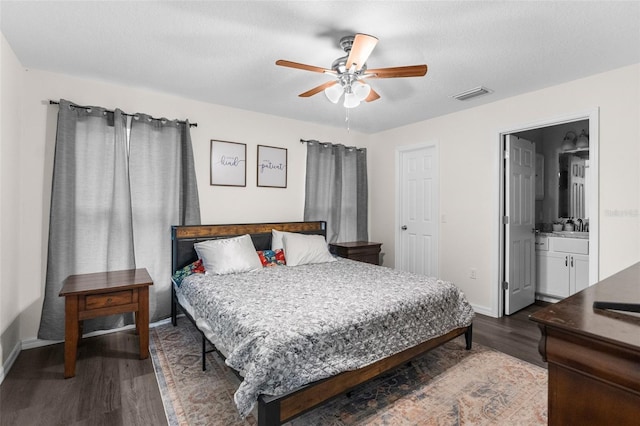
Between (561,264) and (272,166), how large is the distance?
3929 mm

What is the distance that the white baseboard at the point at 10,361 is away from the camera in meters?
2.22

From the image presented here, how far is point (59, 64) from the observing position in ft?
8.68

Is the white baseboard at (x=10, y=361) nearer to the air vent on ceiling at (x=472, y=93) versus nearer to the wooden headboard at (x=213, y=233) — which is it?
the wooden headboard at (x=213, y=233)

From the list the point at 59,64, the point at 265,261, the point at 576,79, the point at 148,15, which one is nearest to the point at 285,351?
the point at 265,261

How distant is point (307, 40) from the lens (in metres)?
2.24

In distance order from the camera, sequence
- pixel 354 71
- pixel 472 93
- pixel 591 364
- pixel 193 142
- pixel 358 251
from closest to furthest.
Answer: pixel 591 364 < pixel 354 71 < pixel 472 93 < pixel 193 142 < pixel 358 251

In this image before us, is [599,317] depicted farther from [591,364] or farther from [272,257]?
[272,257]

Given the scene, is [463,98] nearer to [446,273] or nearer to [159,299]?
[446,273]

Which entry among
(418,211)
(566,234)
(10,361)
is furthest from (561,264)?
(10,361)

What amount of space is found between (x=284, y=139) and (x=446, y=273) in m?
2.78

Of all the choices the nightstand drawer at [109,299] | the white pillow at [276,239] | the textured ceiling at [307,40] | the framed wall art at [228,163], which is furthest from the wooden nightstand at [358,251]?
the nightstand drawer at [109,299]

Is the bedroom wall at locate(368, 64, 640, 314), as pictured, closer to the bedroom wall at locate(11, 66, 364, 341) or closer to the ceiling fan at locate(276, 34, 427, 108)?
the bedroom wall at locate(11, 66, 364, 341)

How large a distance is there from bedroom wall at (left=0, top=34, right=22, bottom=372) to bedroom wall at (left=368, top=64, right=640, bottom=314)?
4205mm

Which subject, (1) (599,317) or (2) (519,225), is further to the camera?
(2) (519,225)
